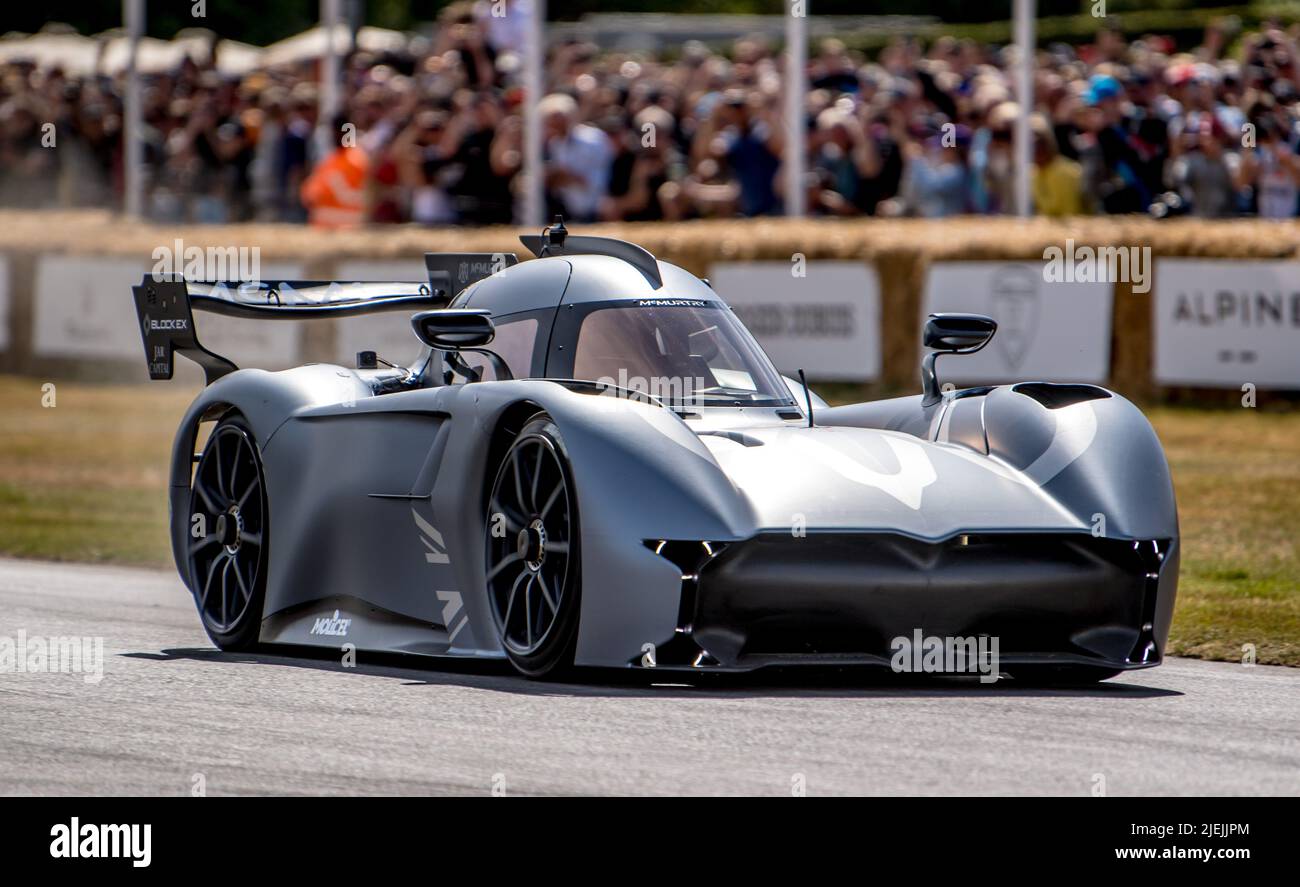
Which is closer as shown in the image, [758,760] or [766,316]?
[758,760]

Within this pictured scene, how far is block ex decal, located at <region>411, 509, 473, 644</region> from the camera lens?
7961mm

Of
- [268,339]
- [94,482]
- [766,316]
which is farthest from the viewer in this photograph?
[268,339]

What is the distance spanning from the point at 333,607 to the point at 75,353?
19781mm

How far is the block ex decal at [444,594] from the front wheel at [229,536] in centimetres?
115

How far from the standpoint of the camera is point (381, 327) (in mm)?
22875

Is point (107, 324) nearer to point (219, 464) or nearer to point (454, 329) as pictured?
point (219, 464)

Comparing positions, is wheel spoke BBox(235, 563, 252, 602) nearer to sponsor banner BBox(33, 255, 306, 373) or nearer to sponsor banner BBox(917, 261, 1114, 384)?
sponsor banner BBox(917, 261, 1114, 384)

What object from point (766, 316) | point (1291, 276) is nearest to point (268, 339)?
point (766, 316)

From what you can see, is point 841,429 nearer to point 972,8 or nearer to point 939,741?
point 939,741

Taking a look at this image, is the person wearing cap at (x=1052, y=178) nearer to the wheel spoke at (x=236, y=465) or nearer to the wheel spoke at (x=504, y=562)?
the wheel spoke at (x=236, y=465)

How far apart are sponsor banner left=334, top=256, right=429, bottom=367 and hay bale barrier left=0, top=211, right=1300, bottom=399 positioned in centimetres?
11

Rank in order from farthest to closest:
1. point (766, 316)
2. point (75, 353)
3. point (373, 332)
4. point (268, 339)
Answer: point (75, 353)
point (268, 339)
point (373, 332)
point (766, 316)

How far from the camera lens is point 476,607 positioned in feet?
25.8

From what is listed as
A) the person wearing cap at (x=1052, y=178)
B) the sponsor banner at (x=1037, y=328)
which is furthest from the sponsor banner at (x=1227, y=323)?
the person wearing cap at (x=1052, y=178)
